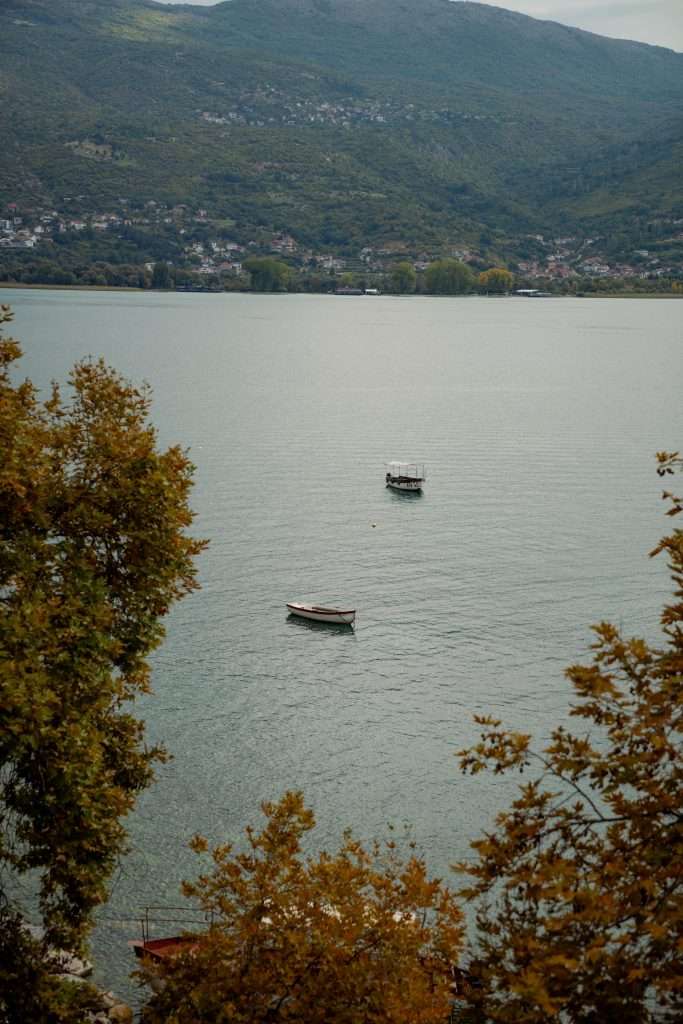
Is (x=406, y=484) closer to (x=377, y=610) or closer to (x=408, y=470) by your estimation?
(x=408, y=470)

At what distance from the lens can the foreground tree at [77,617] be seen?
2466 centimetres

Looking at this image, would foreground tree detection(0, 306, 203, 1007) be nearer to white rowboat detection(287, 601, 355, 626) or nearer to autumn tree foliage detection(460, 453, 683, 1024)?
autumn tree foliage detection(460, 453, 683, 1024)

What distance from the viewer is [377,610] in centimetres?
6956

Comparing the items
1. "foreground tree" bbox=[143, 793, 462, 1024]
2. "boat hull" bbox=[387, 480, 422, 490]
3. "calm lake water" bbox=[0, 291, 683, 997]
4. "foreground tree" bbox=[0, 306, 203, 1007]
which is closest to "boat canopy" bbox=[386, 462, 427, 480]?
"calm lake water" bbox=[0, 291, 683, 997]

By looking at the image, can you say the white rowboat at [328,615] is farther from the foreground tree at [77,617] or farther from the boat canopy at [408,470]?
the boat canopy at [408,470]

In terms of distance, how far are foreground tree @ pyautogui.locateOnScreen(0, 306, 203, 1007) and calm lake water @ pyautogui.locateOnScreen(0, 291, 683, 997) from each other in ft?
34.1

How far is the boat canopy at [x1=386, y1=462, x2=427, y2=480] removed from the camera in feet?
356

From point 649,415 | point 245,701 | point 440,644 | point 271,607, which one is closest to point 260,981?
point 245,701

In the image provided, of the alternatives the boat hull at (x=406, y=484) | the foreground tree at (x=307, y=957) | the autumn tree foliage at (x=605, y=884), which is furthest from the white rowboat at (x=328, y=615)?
the autumn tree foliage at (x=605, y=884)

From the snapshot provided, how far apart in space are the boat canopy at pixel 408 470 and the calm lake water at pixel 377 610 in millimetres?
2004

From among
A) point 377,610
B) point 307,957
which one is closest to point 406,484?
point 377,610

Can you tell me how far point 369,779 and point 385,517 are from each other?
45.7 metres

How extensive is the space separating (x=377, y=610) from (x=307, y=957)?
46503 millimetres

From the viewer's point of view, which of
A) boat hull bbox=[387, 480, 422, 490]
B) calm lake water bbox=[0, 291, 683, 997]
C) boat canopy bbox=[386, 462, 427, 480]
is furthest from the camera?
boat canopy bbox=[386, 462, 427, 480]
